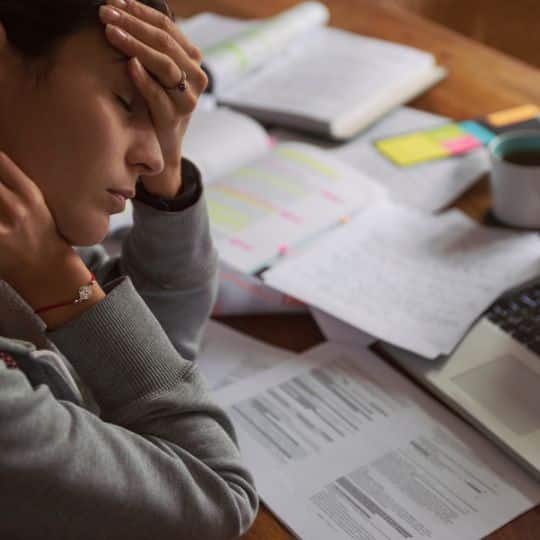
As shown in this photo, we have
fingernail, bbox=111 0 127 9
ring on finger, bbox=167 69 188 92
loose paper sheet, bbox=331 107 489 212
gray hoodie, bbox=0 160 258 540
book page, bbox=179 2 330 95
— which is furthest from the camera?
book page, bbox=179 2 330 95

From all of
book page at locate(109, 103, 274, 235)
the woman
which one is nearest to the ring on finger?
the woman

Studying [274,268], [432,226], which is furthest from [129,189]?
[432,226]

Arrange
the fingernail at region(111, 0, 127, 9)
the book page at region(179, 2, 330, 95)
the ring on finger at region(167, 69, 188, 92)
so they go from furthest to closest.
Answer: the book page at region(179, 2, 330, 95) < the ring on finger at region(167, 69, 188, 92) < the fingernail at region(111, 0, 127, 9)

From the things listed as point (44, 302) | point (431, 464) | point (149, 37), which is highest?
point (149, 37)

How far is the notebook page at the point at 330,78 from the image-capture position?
1462 millimetres

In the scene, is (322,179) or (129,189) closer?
(129,189)

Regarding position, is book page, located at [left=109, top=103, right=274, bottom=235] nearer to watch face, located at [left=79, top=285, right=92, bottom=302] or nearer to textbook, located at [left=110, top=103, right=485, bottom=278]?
textbook, located at [left=110, top=103, right=485, bottom=278]

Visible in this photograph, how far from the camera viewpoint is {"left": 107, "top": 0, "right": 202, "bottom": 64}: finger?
796 mm

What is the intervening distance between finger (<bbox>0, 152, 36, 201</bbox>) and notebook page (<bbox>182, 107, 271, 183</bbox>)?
0.58 m

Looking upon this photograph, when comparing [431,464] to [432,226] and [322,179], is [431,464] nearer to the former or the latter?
[432,226]

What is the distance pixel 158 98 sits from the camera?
0.81m

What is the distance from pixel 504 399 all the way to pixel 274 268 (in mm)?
326

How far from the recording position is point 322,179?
1.30m

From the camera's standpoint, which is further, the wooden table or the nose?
the wooden table
